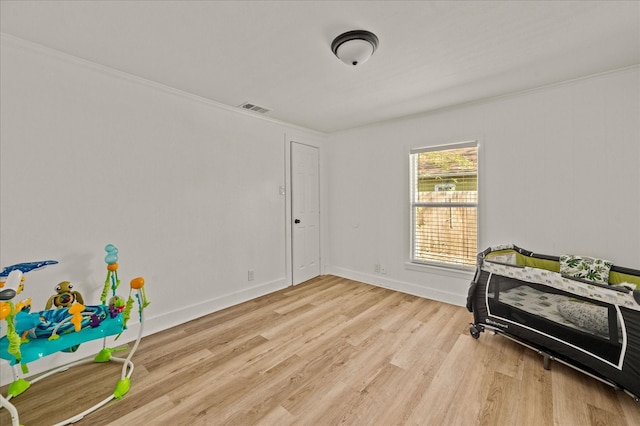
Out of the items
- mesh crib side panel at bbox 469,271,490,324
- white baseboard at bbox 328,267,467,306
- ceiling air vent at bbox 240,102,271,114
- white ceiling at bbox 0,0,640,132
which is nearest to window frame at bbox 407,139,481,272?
white baseboard at bbox 328,267,467,306

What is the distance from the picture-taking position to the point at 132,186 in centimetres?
263

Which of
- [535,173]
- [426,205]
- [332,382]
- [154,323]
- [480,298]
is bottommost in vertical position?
[332,382]

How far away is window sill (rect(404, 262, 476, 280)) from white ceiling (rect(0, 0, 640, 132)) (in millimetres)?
2108

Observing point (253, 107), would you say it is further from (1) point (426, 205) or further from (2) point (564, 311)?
(2) point (564, 311)

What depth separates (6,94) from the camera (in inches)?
79.4

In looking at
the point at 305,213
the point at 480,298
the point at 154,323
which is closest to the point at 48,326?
the point at 154,323

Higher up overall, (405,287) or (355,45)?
(355,45)

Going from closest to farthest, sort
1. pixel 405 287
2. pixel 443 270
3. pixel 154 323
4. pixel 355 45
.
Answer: pixel 355 45, pixel 154 323, pixel 443 270, pixel 405 287

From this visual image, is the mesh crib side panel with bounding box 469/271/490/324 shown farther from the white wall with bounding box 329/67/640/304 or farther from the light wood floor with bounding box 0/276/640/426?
the white wall with bounding box 329/67/640/304

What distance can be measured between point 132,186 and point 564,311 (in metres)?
3.85

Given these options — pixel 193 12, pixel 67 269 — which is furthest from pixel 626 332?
pixel 67 269

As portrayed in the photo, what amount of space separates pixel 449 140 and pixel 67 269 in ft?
13.8

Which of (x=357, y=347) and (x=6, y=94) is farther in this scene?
(x=357, y=347)

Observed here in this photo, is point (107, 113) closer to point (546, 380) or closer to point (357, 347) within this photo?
point (357, 347)
